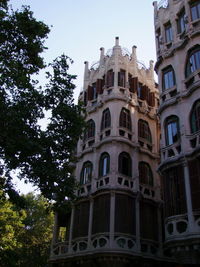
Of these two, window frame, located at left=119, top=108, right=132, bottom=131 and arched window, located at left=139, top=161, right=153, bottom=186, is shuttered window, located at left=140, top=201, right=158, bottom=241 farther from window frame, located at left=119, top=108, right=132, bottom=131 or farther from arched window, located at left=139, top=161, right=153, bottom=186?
window frame, located at left=119, top=108, right=132, bottom=131

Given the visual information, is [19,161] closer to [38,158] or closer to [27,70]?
[38,158]

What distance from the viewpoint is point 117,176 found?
25.3m

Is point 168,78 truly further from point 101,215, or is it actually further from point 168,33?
point 101,215

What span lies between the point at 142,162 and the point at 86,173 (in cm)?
502

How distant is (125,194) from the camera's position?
2469cm

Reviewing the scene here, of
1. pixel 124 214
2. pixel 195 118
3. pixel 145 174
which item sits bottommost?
pixel 124 214

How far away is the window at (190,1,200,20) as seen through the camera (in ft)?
74.7

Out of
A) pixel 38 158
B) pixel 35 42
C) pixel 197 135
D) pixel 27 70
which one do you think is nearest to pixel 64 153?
pixel 38 158

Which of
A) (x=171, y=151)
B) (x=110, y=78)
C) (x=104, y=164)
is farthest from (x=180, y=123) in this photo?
(x=110, y=78)

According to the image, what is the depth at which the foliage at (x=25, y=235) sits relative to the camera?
90.2 ft

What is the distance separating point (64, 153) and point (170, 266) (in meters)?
13.0

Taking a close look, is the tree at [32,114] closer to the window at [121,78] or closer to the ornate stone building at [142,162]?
the ornate stone building at [142,162]

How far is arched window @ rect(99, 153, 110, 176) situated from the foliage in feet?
17.1

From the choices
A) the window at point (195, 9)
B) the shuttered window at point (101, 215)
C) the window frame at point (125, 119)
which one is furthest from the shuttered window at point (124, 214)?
the window at point (195, 9)
